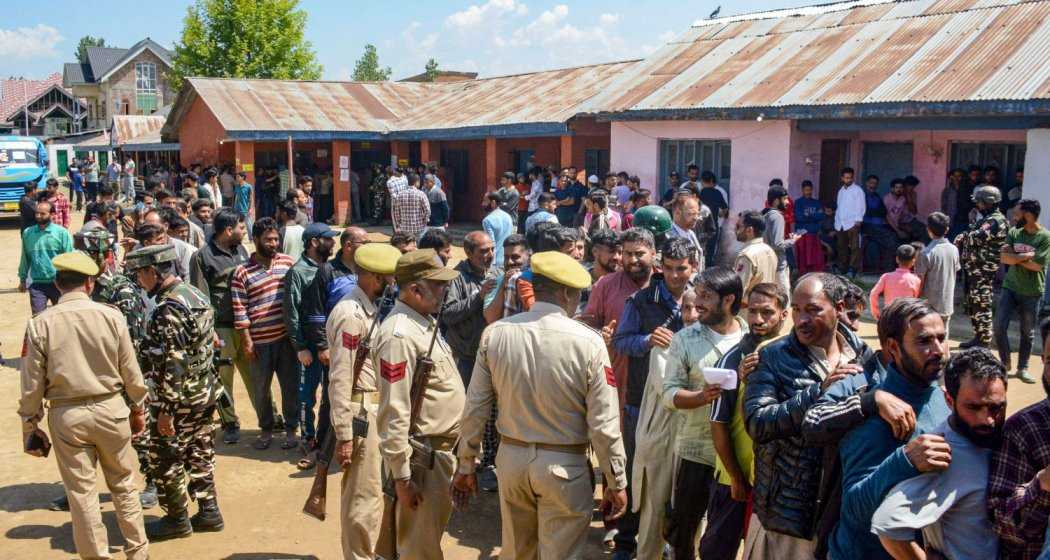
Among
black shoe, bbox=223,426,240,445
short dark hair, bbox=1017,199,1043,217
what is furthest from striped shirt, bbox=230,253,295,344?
short dark hair, bbox=1017,199,1043,217

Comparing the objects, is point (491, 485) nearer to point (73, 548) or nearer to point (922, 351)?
point (73, 548)

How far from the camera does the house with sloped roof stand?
60719mm

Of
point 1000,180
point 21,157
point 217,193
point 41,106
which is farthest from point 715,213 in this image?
point 41,106

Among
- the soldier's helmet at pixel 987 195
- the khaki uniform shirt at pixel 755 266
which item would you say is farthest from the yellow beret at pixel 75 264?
the soldier's helmet at pixel 987 195

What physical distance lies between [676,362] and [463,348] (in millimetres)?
2294

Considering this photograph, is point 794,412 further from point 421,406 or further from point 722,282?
point 421,406

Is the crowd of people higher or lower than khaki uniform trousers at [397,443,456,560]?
higher

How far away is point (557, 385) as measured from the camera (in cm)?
373

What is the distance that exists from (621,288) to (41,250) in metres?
7.02

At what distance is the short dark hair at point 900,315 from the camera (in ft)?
9.38

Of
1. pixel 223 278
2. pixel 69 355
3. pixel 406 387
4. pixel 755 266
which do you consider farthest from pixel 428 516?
pixel 223 278

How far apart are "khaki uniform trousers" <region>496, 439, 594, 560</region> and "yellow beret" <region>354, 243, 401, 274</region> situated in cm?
139

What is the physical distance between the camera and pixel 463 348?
6.12 metres

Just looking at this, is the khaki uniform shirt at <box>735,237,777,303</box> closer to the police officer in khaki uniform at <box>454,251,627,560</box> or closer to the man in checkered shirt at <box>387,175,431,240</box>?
the police officer in khaki uniform at <box>454,251,627,560</box>
